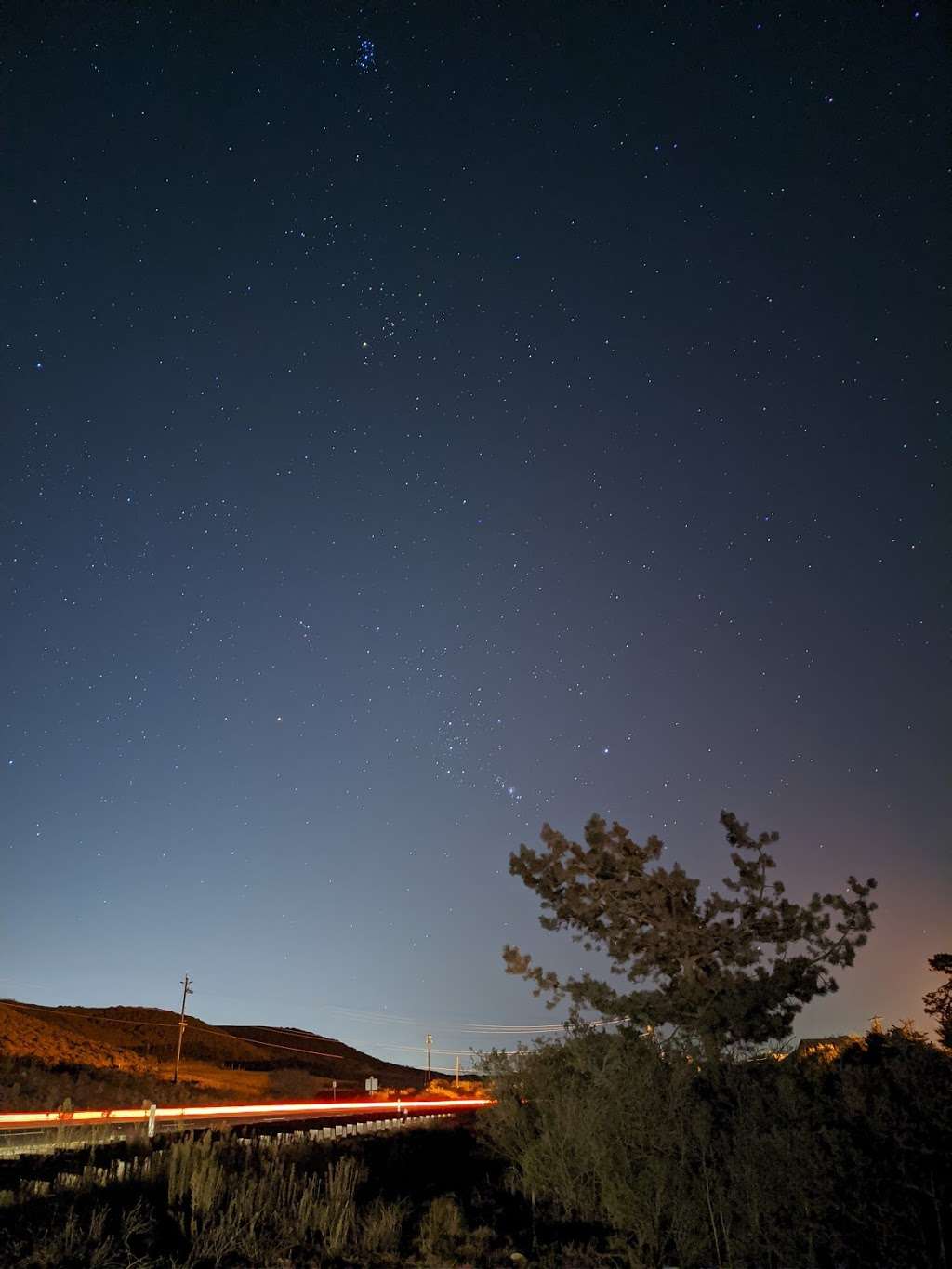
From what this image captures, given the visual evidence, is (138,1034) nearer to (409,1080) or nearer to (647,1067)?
(409,1080)

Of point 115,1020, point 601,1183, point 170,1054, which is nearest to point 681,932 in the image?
point 601,1183

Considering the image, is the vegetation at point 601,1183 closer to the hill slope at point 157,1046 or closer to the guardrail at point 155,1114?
the guardrail at point 155,1114

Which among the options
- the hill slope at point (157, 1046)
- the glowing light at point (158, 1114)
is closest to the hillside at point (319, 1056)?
the hill slope at point (157, 1046)

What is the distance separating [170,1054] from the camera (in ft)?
263

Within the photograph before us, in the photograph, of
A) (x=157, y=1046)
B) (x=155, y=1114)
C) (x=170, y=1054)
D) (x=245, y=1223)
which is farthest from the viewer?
(x=157, y=1046)

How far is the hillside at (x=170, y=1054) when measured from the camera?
4972 centimetres

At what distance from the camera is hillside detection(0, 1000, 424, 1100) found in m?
49.7

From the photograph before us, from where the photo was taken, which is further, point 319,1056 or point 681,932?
point 319,1056

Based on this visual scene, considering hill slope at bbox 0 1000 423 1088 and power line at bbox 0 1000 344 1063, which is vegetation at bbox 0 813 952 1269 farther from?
power line at bbox 0 1000 344 1063

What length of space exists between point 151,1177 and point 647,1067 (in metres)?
6.52

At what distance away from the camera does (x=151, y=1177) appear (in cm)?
1128

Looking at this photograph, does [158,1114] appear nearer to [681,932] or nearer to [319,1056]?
[681,932]

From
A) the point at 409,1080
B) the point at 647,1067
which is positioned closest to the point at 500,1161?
the point at 647,1067

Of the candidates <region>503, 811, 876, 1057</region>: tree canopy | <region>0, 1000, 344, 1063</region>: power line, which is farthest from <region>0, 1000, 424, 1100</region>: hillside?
<region>503, 811, 876, 1057</region>: tree canopy
